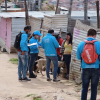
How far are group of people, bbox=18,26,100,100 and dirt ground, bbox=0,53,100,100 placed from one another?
14.5 inches

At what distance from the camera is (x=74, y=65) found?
9383 millimetres

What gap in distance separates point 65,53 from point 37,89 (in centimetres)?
227

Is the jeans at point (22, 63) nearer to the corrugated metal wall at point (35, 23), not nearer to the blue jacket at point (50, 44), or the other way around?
the blue jacket at point (50, 44)

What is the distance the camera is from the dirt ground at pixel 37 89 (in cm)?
721

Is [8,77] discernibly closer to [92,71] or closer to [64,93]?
[64,93]

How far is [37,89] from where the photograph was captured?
8172 mm

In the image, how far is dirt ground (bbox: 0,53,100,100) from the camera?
23.7 ft

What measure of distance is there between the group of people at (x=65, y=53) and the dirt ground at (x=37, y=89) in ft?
1.20

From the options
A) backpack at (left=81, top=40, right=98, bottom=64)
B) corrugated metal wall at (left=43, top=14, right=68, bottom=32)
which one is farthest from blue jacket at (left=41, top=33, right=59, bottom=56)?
corrugated metal wall at (left=43, top=14, right=68, bottom=32)

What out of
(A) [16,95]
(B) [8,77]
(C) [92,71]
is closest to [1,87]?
(A) [16,95]

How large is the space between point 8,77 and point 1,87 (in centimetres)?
167

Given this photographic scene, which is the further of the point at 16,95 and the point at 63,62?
the point at 63,62

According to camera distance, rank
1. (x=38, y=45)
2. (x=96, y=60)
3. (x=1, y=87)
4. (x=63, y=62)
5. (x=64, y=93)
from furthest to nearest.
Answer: (x=63, y=62) → (x=38, y=45) → (x=1, y=87) → (x=64, y=93) → (x=96, y=60)

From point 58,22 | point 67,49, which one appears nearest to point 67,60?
point 67,49
